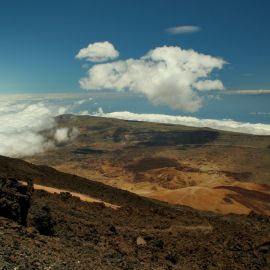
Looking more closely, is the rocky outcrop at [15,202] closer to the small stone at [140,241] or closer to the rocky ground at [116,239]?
the rocky ground at [116,239]

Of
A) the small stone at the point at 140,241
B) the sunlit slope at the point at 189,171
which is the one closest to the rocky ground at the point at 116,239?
the small stone at the point at 140,241

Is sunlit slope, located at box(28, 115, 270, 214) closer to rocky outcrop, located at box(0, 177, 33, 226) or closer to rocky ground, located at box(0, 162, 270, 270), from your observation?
rocky ground, located at box(0, 162, 270, 270)

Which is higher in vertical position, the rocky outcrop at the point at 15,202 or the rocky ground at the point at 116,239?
the rocky outcrop at the point at 15,202

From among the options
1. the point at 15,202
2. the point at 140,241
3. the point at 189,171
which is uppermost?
the point at 15,202

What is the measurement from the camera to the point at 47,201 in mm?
30688

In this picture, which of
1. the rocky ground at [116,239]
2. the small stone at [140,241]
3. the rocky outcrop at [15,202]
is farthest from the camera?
the small stone at [140,241]

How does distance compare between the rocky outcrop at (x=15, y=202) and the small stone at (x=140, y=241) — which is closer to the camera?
the rocky outcrop at (x=15, y=202)

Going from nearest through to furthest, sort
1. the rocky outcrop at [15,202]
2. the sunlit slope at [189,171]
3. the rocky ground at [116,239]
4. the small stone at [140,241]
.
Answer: the rocky ground at [116,239] < the rocky outcrop at [15,202] < the small stone at [140,241] < the sunlit slope at [189,171]

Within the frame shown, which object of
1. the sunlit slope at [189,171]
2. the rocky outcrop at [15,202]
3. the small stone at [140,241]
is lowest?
the sunlit slope at [189,171]

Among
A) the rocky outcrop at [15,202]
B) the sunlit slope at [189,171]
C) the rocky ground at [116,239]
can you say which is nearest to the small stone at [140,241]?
the rocky ground at [116,239]

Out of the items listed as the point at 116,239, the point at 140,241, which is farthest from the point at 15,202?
the point at 140,241

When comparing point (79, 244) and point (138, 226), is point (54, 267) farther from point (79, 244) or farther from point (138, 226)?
point (138, 226)

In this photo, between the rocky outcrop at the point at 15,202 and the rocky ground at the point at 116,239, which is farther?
the rocky outcrop at the point at 15,202

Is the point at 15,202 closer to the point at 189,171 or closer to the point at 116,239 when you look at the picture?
the point at 116,239
